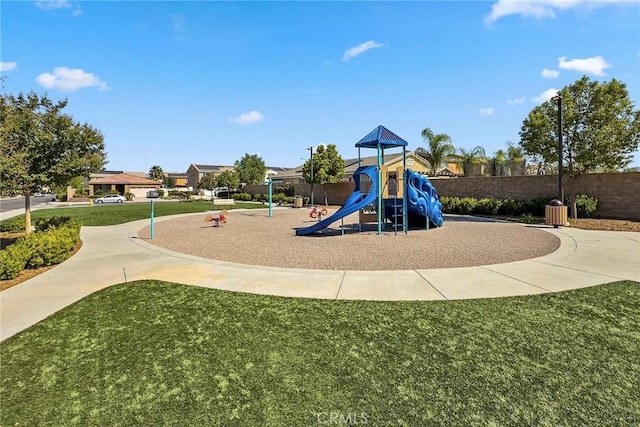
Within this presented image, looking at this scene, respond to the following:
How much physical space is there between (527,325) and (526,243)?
25.5ft

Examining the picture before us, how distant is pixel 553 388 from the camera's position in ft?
11.7

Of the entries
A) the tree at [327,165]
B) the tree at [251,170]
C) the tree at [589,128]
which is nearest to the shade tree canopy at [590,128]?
the tree at [589,128]

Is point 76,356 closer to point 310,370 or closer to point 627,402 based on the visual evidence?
point 310,370

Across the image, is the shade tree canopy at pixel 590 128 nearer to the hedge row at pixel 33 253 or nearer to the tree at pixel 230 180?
the hedge row at pixel 33 253

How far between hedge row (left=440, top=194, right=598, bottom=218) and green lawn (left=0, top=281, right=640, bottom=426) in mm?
14853

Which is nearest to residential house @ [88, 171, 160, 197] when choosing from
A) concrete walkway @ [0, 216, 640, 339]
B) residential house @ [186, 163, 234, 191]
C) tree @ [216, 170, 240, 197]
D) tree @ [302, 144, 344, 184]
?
tree @ [216, 170, 240, 197]

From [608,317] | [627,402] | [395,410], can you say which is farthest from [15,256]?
[608,317]

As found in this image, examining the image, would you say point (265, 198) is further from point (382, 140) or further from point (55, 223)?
point (382, 140)

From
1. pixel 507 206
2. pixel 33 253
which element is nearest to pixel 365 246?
pixel 33 253

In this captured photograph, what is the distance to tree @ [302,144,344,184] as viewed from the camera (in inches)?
1403

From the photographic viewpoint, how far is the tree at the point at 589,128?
16.9 m

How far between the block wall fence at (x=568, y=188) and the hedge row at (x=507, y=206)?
565 millimetres

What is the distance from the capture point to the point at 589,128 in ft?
56.7

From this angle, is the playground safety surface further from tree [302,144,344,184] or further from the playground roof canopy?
tree [302,144,344,184]
